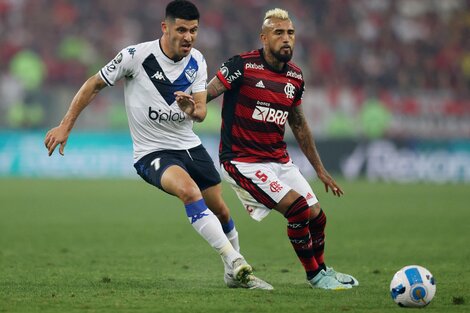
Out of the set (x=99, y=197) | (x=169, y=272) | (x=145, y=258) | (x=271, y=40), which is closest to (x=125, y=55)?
(x=271, y=40)

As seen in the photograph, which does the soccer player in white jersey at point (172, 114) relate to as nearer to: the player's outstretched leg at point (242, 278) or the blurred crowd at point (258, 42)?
the player's outstretched leg at point (242, 278)

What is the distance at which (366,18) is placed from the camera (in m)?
30.1

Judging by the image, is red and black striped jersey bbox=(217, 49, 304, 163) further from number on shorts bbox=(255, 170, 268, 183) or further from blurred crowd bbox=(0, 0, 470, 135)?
blurred crowd bbox=(0, 0, 470, 135)

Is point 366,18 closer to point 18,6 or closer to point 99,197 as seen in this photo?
point 18,6

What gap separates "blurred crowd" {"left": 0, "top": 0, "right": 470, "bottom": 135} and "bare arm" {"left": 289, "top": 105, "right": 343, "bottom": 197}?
17.9 meters

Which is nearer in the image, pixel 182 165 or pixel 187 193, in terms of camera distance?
pixel 187 193

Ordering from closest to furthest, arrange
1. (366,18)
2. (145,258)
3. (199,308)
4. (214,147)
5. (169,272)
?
(199,308)
(169,272)
(145,258)
(214,147)
(366,18)

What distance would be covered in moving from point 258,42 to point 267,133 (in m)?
20.6

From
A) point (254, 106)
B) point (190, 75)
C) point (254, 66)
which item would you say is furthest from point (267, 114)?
point (190, 75)

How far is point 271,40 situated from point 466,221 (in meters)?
7.82

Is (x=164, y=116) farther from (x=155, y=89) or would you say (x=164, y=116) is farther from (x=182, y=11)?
(x=182, y=11)

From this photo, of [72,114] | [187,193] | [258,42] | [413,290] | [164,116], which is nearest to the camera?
[413,290]

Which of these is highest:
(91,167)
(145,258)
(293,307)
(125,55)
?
(125,55)

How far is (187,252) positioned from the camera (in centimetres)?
1095
